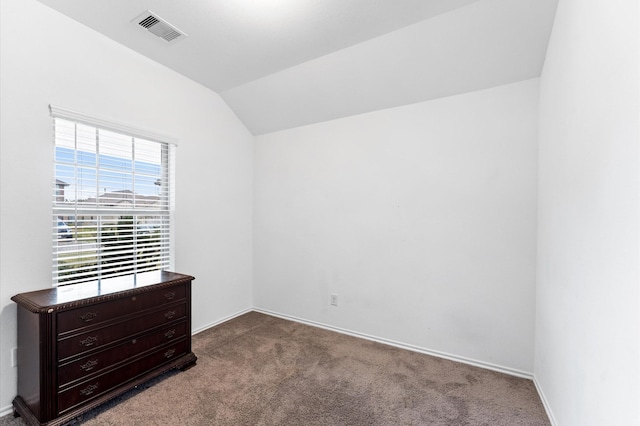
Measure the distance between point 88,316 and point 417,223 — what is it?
2638 millimetres

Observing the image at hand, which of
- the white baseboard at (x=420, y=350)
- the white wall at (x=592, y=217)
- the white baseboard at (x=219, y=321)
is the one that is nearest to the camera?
the white wall at (x=592, y=217)

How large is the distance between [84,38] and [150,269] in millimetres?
1989

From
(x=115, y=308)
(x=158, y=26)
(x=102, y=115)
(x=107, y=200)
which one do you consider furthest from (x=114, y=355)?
(x=158, y=26)

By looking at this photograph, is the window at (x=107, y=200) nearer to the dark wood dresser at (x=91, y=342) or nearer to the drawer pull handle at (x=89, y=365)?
the dark wood dresser at (x=91, y=342)

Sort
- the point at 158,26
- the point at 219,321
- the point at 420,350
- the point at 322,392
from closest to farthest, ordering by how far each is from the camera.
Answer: the point at 322,392 → the point at 158,26 → the point at 420,350 → the point at 219,321

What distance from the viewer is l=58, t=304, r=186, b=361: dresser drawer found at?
170 centimetres

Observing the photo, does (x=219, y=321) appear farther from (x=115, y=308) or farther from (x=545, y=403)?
(x=545, y=403)

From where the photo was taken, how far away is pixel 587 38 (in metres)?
1.28

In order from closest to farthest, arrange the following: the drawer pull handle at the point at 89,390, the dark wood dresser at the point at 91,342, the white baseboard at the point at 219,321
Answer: the dark wood dresser at the point at 91,342 < the drawer pull handle at the point at 89,390 < the white baseboard at the point at 219,321

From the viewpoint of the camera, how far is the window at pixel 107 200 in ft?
6.89

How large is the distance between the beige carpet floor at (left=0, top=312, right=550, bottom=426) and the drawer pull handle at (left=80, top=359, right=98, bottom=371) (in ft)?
0.95

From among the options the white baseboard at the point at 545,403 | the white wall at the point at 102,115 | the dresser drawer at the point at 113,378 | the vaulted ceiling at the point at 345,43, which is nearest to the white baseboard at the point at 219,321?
the white wall at the point at 102,115

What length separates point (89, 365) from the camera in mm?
1786

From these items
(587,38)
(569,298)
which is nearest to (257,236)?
(569,298)
